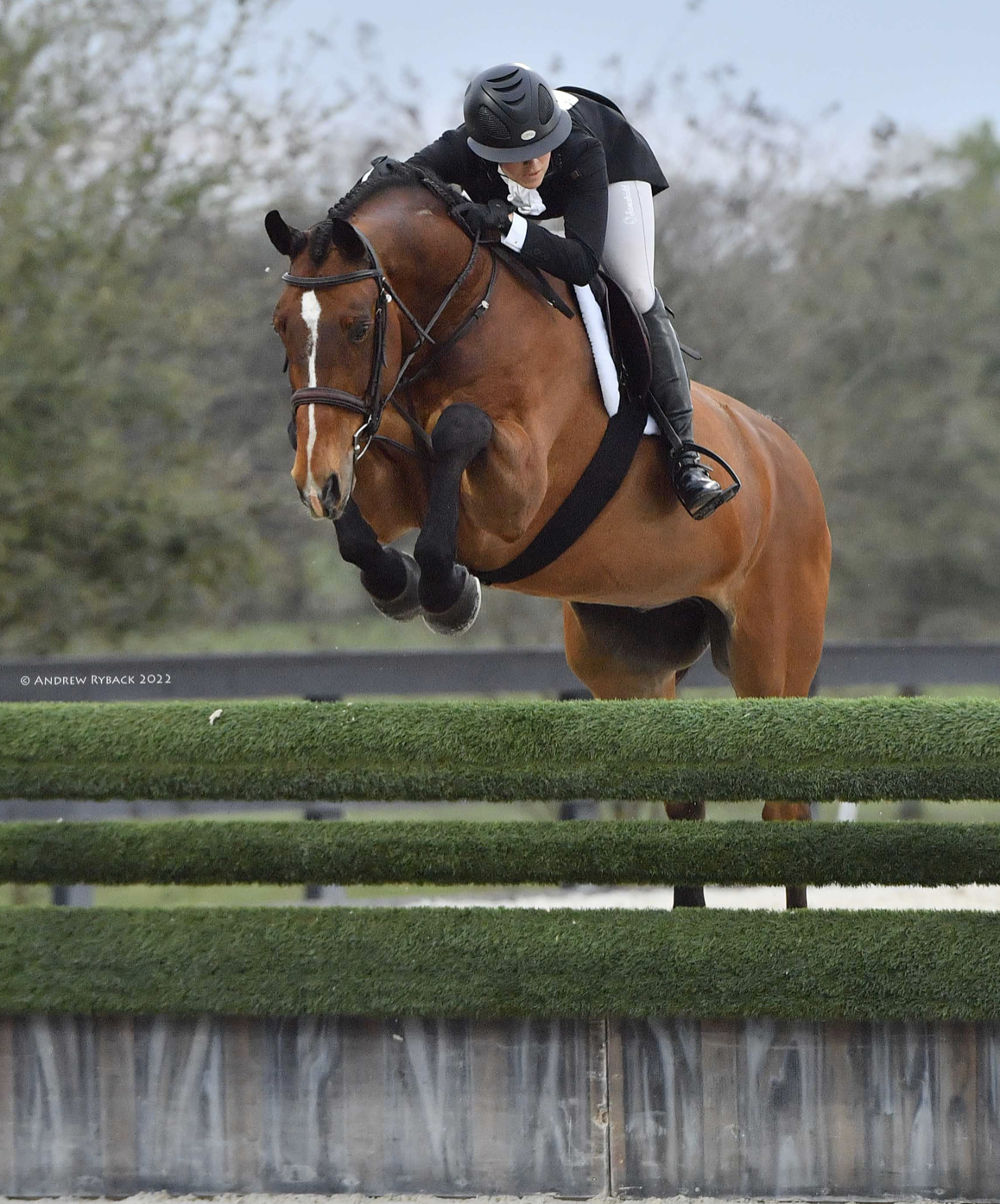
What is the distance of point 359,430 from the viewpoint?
311 centimetres

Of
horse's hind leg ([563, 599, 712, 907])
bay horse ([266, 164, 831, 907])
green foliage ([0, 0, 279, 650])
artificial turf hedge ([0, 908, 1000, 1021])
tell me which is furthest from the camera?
green foliage ([0, 0, 279, 650])

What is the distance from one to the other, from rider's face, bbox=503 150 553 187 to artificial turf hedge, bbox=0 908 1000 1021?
1803mm

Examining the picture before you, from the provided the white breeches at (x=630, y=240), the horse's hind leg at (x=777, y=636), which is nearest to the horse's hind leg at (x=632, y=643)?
the horse's hind leg at (x=777, y=636)

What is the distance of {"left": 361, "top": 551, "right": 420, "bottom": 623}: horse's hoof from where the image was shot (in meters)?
3.62

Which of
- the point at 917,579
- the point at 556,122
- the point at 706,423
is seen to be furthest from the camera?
the point at 917,579

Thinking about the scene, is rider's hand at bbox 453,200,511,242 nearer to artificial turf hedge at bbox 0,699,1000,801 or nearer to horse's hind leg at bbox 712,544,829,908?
artificial turf hedge at bbox 0,699,1000,801

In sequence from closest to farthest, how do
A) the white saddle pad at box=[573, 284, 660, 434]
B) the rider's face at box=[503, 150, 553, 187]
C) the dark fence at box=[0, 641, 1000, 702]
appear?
1. the rider's face at box=[503, 150, 553, 187]
2. the white saddle pad at box=[573, 284, 660, 434]
3. the dark fence at box=[0, 641, 1000, 702]

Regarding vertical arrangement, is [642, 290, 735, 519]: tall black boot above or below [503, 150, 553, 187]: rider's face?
below

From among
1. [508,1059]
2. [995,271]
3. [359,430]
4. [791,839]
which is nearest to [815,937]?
[791,839]

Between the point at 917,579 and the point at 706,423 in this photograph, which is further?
the point at 917,579

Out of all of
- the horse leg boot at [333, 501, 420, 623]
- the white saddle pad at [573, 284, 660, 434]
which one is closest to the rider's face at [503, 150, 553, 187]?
the white saddle pad at [573, 284, 660, 434]

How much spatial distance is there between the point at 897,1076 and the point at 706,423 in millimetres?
2074

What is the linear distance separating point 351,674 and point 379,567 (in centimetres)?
274

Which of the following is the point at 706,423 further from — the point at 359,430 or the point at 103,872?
the point at 103,872
